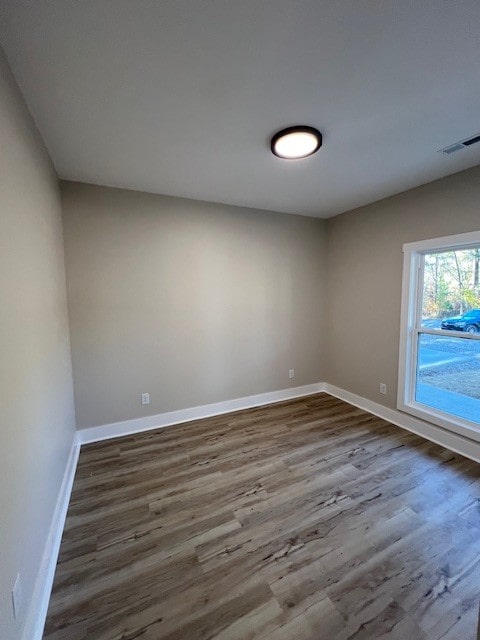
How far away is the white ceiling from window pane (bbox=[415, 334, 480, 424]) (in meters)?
1.61

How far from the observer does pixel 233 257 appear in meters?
3.17

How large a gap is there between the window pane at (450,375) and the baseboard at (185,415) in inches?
57.2

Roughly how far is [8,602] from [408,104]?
2879 millimetres

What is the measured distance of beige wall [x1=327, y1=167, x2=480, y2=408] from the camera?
238cm

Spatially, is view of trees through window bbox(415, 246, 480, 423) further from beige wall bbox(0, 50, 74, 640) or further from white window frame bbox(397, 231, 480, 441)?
beige wall bbox(0, 50, 74, 640)

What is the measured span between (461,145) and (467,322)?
1.46m

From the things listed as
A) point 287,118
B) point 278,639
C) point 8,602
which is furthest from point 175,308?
point 278,639

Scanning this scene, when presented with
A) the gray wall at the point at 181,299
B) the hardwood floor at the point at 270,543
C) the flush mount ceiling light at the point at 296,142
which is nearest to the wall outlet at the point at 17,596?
the hardwood floor at the point at 270,543

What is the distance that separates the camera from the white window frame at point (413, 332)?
8.27ft

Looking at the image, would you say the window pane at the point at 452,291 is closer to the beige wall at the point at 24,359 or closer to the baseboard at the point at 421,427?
the baseboard at the point at 421,427

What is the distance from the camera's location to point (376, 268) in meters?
3.10

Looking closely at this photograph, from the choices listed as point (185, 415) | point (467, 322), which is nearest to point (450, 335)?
point (467, 322)

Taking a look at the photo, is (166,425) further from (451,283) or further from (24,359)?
(451,283)

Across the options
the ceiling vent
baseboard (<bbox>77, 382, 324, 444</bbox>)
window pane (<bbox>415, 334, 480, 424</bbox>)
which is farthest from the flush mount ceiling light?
baseboard (<bbox>77, 382, 324, 444</bbox>)
